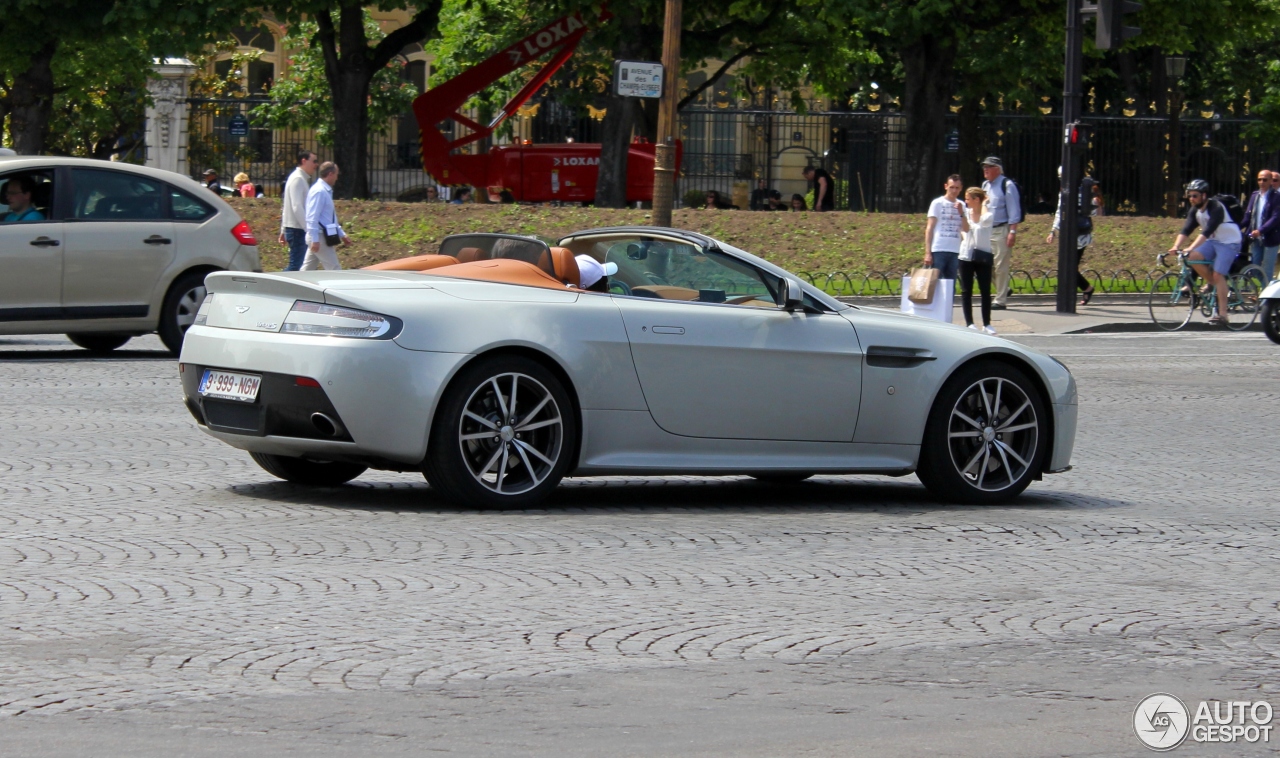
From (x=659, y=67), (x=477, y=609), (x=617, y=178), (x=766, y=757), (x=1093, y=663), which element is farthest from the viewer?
(x=617, y=178)

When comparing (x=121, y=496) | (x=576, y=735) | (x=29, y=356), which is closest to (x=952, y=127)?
(x=29, y=356)

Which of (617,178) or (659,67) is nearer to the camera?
(659,67)

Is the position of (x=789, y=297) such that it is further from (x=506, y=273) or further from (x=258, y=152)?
(x=258, y=152)

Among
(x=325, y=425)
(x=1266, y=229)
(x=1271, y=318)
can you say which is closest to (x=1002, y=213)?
(x=1266, y=229)

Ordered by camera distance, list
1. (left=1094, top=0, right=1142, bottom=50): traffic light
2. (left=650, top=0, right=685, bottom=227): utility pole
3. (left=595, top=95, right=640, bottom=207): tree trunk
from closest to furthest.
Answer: (left=650, top=0, right=685, bottom=227): utility pole → (left=1094, top=0, right=1142, bottom=50): traffic light → (left=595, top=95, right=640, bottom=207): tree trunk

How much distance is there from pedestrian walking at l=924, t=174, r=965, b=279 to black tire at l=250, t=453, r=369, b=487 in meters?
11.3

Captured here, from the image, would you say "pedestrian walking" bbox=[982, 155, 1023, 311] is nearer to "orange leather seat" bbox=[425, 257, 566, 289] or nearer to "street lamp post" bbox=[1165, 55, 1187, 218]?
"orange leather seat" bbox=[425, 257, 566, 289]

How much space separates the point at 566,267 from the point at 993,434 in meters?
2.22

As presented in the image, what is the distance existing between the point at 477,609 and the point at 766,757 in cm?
180

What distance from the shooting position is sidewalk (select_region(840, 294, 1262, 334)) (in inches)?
883

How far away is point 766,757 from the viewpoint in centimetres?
430

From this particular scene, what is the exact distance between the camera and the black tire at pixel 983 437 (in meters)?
8.75

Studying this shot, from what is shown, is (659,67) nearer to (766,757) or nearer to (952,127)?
(766,757)

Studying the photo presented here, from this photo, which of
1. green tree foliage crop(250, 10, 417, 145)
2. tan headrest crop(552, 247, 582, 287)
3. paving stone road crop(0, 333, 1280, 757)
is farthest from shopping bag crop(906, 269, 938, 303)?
green tree foliage crop(250, 10, 417, 145)
